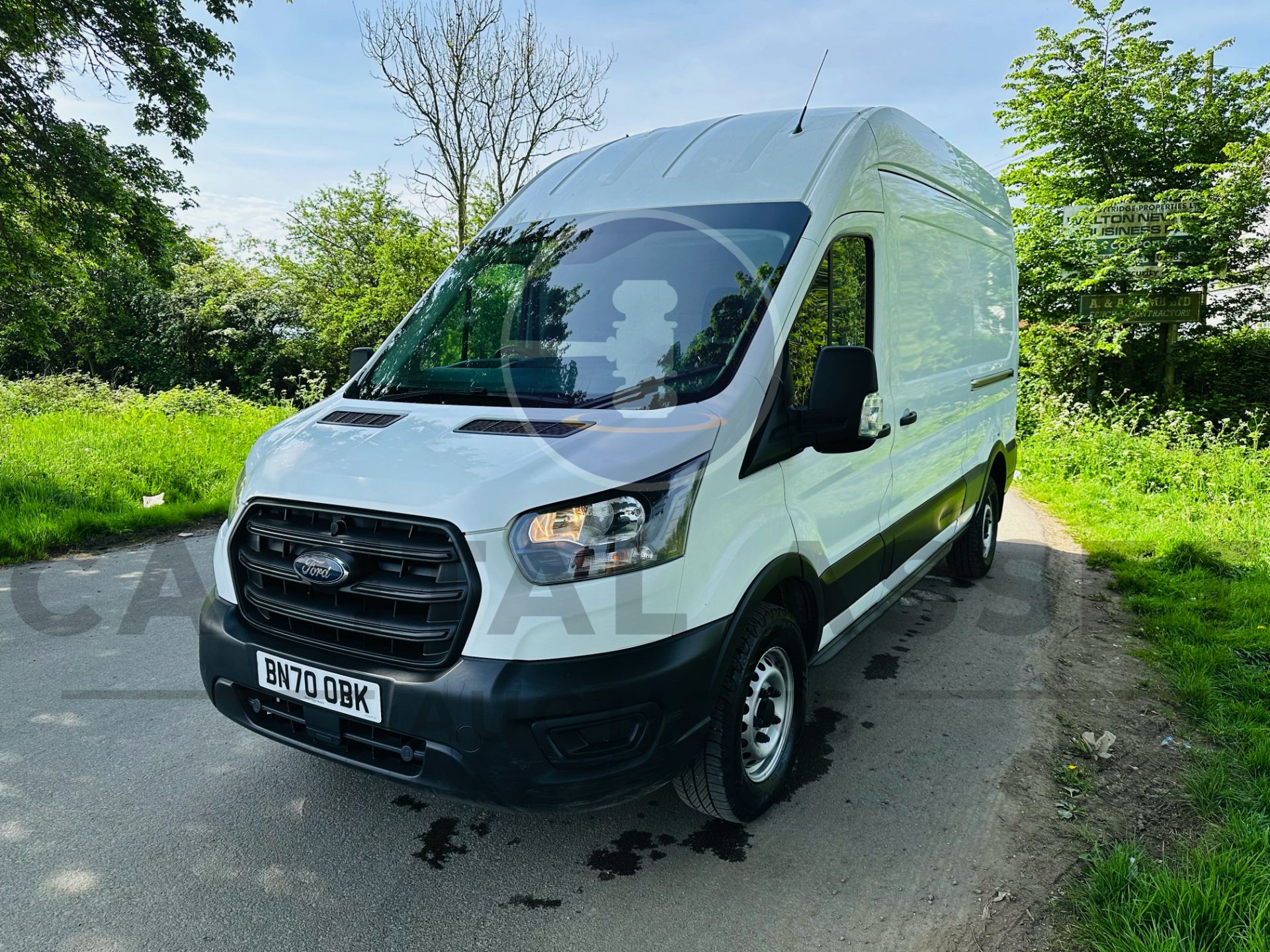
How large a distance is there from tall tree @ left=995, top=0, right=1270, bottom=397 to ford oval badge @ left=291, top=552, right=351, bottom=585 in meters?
15.0

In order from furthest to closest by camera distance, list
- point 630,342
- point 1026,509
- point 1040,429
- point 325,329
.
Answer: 1. point 325,329
2. point 1040,429
3. point 1026,509
4. point 630,342

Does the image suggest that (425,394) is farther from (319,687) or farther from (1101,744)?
(1101,744)

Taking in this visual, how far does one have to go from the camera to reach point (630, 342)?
310 cm

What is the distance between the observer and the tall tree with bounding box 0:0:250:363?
920 cm

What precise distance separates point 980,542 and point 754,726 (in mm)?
3720

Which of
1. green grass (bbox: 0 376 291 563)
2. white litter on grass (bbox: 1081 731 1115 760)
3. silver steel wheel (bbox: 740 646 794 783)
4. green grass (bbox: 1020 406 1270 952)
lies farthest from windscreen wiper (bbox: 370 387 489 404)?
green grass (bbox: 0 376 291 563)

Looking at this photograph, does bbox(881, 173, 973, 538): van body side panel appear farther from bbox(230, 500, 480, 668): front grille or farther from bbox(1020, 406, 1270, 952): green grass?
bbox(230, 500, 480, 668): front grille

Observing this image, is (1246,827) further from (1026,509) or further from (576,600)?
(1026,509)

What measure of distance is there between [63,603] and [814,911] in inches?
195

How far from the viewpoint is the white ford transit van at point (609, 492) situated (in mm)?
2422

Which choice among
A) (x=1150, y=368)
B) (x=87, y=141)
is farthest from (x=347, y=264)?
(x=1150, y=368)

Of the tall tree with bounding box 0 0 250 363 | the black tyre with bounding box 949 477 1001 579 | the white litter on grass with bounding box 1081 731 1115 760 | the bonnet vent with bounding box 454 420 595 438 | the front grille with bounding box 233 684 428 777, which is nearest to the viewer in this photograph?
the front grille with bounding box 233 684 428 777

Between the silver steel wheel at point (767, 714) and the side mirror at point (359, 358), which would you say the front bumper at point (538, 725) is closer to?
the silver steel wheel at point (767, 714)

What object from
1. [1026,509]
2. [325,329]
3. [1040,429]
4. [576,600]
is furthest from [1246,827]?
[325,329]
